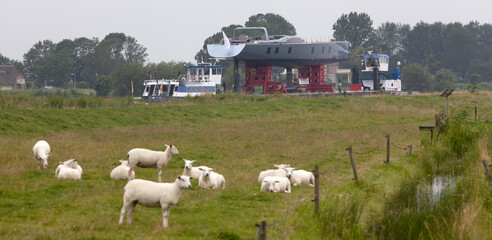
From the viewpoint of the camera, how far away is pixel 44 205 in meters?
14.3

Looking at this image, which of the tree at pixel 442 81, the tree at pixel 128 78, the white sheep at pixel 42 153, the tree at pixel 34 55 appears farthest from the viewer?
the tree at pixel 34 55

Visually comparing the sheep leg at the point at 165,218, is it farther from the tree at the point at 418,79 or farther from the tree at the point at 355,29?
the tree at the point at 355,29

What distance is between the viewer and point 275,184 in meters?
17.4

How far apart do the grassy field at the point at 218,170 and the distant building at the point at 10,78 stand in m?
88.5

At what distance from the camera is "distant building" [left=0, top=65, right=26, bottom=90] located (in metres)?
125

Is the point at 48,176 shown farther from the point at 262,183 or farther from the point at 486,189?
the point at 486,189

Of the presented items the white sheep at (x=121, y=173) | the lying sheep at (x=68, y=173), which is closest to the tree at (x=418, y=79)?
the white sheep at (x=121, y=173)

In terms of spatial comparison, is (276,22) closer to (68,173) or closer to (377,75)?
(377,75)

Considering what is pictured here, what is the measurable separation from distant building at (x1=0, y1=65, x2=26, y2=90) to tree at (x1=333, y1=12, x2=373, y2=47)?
76.2 m

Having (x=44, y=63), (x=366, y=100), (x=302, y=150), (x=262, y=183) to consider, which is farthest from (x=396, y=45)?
(x=262, y=183)

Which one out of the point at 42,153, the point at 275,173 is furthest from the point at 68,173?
the point at 275,173

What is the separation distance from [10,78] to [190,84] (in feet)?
220

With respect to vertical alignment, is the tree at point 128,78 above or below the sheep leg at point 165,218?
above

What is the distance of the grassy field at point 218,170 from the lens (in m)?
12.8
